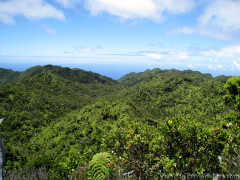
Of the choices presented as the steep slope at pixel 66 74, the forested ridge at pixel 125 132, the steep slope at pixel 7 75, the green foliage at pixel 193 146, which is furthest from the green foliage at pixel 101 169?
the steep slope at pixel 7 75

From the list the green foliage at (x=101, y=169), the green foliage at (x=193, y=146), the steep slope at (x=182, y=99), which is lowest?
the steep slope at (x=182, y=99)

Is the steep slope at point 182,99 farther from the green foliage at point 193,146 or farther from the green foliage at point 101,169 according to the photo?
the green foliage at point 101,169

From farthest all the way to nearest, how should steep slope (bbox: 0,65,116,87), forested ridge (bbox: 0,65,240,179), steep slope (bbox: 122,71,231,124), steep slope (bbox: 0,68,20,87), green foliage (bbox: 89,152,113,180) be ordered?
steep slope (bbox: 0,68,20,87)
steep slope (bbox: 0,65,116,87)
steep slope (bbox: 122,71,231,124)
forested ridge (bbox: 0,65,240,179)
green foliage (bbox: 89,152,113,180)

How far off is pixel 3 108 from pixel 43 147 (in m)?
25.7

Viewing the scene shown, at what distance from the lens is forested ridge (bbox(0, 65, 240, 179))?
5.39 m

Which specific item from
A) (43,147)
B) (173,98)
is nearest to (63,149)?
(43,147)

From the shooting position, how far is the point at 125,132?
6184mm

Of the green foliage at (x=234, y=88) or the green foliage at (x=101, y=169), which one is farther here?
the green foliage at (x=234, y=88)

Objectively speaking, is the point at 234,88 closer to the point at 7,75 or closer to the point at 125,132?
the point at 125,132

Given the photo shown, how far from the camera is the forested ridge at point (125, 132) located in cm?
539

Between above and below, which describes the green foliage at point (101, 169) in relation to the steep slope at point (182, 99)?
above

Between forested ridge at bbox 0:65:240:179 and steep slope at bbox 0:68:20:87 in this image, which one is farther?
steep slope at bbox 0:68:20:87

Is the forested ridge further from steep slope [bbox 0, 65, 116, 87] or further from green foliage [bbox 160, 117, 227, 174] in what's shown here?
steep slope [bbox 0, 65, 116, 87]

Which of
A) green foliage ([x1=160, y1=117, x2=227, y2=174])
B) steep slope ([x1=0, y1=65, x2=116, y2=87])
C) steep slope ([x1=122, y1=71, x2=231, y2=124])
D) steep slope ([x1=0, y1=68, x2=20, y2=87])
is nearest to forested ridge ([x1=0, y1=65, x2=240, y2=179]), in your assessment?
green foliage ([x1=160, y1=117, x2=227, y2=174])
